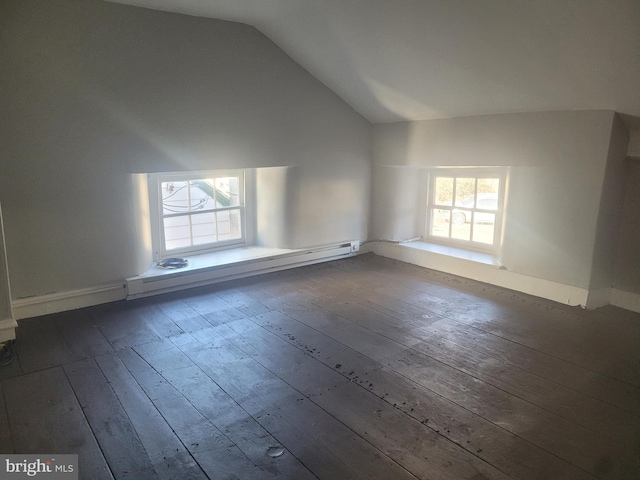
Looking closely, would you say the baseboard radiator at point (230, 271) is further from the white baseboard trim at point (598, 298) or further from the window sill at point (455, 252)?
the white baseboard trim at point (598, 298)

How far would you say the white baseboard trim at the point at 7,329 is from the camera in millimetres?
2801

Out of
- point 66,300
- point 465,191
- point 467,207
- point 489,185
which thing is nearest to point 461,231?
point 467,207

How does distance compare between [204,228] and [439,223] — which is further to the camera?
[439,223]

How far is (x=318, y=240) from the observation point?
15.7 feet

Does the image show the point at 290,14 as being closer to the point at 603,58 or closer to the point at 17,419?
the point at 603,58

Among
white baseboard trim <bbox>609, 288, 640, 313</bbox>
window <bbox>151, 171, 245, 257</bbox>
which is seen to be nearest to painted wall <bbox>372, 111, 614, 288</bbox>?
white baseboard trim <bbox>609, 288, 640, 313</bbox>

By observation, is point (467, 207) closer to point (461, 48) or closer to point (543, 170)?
point (543, 170)

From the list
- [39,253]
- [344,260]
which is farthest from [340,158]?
[39,253]

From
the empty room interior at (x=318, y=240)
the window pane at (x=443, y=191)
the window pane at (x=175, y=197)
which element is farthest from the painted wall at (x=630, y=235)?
the window pane at (x=175, y=197)

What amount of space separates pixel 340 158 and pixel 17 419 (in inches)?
140

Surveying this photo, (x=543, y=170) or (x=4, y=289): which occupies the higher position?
(x=543, y=170)

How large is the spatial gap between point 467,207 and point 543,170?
3.50 ft

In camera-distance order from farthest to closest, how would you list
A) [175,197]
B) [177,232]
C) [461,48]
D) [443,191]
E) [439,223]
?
[439,223] < [443,191] < [177,232] < [175,197] < [461,48]

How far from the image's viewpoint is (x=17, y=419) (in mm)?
2148
